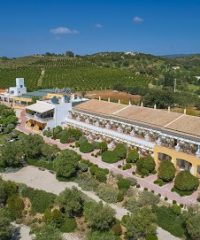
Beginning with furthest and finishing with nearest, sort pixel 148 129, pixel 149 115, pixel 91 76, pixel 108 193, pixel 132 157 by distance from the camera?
1. pixel 91 76
2. pixel 149 115
3. pixel 148 129
4. pixel 132 157
5. pixel 108 193

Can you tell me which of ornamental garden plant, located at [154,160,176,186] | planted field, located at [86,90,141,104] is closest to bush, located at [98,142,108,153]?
ornamental garden plant, located at [154,160,176,186]

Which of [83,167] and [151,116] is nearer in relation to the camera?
[83,167]

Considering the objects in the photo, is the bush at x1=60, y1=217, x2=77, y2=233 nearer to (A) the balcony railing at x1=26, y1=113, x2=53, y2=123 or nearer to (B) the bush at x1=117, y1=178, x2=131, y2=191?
(B) the bush at x1=117, y1=178, x2=131, y2=191

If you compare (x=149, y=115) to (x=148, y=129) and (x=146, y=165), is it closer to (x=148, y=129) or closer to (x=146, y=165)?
(x=148, y=129)

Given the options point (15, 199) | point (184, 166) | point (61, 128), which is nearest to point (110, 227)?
point (15, 199)

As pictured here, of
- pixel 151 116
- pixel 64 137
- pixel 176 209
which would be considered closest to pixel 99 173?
pixel 176 209

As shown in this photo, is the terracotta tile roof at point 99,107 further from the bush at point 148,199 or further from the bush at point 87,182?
the bush at point 148,199

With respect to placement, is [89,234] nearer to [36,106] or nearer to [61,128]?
[61,128]
